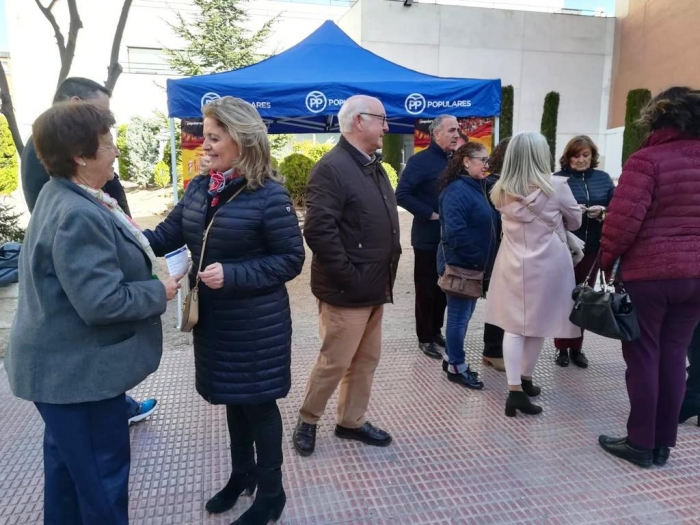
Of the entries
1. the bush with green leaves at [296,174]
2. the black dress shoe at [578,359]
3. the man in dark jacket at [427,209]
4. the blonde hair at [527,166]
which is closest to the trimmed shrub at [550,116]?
the bush with green leaves at [296,174]

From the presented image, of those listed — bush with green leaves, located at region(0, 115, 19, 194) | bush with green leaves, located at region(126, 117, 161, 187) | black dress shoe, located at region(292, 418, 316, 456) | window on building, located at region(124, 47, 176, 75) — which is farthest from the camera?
window on building, located at region(124, 47, 176, 75)

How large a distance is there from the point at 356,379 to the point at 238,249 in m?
1.27

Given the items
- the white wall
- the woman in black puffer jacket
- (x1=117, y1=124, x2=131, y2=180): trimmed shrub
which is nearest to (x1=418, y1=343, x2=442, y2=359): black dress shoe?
the woman in black puffer jacket

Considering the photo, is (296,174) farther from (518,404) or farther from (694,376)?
(694,376)

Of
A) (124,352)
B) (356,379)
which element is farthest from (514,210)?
(124,352)

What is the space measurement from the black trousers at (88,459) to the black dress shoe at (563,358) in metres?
3.46

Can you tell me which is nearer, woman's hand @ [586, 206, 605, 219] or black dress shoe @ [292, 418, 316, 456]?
black dress shoe @ [292, 418, 316, 456]

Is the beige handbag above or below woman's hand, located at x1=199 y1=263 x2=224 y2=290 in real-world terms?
below

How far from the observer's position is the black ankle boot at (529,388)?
11.9 feet

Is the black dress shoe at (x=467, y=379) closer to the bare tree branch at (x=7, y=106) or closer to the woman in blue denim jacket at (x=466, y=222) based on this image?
the woman in blue denim jacket at (x=466, y=222)

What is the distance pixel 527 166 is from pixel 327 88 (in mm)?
2709

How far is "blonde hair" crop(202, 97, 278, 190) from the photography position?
6.69ft

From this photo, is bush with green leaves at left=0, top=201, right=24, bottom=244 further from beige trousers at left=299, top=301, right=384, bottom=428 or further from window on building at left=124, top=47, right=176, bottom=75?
window on building at left=124, top=47, right=176, bottom=75

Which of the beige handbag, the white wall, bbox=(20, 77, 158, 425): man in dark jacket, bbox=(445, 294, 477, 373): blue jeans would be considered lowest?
bbox=(445, 294, 477, 373): blue jeans
